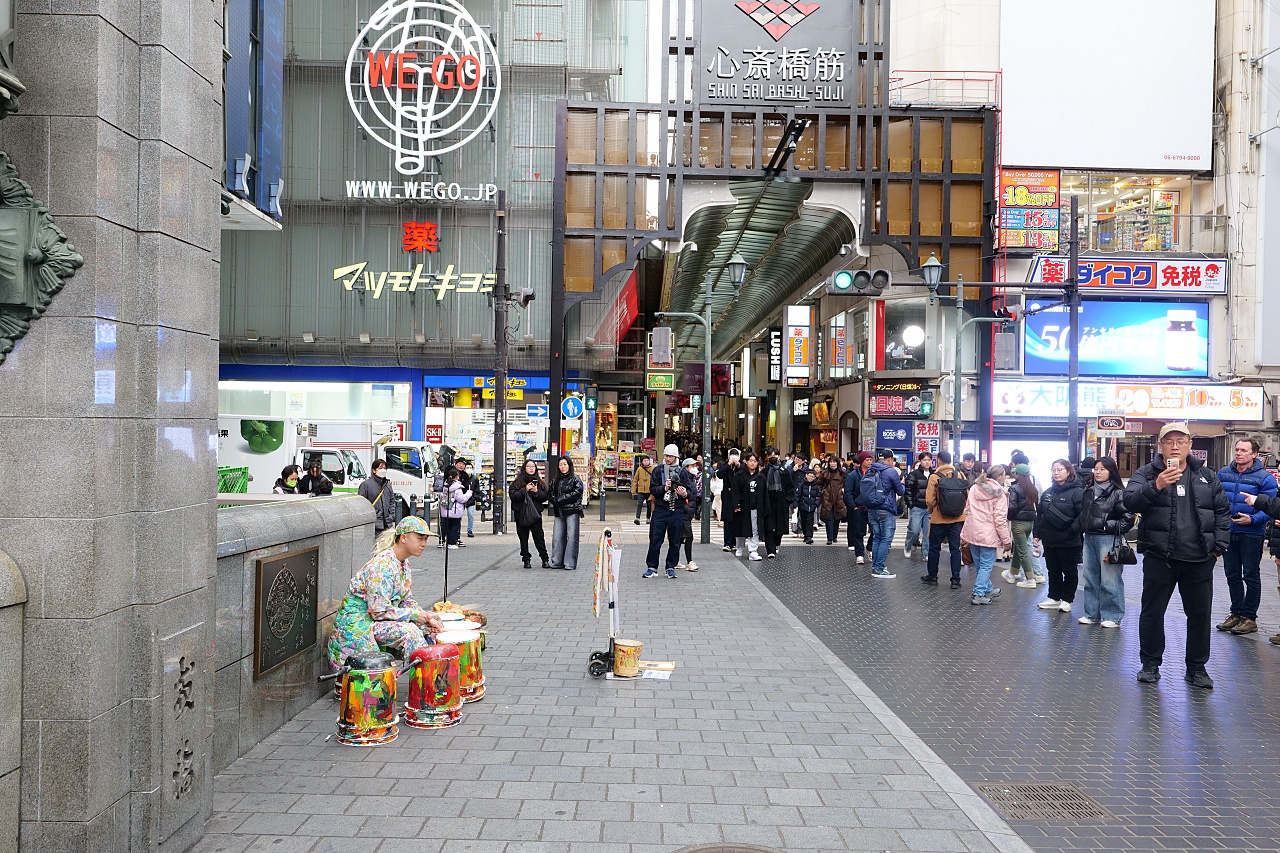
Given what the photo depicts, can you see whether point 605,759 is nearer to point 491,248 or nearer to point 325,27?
point 491,248

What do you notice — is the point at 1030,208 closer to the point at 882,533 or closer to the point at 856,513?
the point at 856,513

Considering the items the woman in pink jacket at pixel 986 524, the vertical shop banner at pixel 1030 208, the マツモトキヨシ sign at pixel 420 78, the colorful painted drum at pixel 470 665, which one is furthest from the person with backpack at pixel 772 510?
the マツモトキヨシ sign at pixel 420 78

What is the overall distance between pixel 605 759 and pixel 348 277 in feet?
85.1

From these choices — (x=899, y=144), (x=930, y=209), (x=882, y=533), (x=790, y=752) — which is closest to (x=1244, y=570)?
(x=882, y=533)

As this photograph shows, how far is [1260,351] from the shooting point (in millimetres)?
28953

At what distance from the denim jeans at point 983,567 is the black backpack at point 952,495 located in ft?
3.32

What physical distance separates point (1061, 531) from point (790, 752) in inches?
252

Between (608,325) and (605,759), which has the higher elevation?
(608,325)

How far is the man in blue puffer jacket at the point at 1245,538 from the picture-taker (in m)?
9.80

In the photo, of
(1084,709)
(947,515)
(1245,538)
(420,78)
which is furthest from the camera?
(420,78)

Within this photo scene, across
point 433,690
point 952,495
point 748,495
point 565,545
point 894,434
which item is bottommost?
point 565,545

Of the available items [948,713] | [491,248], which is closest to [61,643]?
[948,713]

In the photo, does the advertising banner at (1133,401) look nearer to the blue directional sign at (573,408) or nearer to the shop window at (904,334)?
the shop window at (904,334)

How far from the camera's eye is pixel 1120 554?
9695 mm
